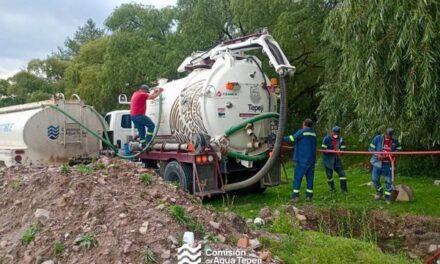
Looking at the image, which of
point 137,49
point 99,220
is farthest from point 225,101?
point 137,49

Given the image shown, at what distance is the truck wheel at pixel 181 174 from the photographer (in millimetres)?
10194

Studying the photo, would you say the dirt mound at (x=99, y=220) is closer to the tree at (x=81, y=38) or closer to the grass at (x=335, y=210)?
the grass at (x=335, y=210)

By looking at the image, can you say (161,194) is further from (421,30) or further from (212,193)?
(421,30)

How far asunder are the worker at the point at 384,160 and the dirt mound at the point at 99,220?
5.07 meters

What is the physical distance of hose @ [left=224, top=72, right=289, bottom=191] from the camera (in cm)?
959

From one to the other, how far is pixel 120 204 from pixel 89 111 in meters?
8.40

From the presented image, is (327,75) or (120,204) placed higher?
(327,75)

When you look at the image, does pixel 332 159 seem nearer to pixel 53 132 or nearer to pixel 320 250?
pixel 320 250

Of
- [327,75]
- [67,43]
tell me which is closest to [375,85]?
[327,75]

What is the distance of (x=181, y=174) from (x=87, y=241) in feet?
16.9

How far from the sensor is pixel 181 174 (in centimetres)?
1042

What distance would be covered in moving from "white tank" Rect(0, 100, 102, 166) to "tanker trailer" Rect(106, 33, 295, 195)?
3436 mm

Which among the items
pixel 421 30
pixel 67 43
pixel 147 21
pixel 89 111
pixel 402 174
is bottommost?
pixel 402 174

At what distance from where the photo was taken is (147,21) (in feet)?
93.2
